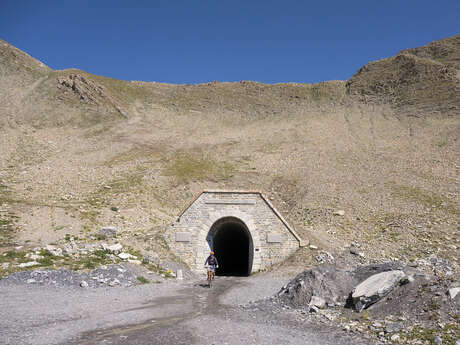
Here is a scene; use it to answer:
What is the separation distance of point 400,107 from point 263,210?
52.1 metres

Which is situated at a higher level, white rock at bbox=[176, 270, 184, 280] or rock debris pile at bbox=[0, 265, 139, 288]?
rock debris pile at bbox=[0, 265, 139, 288]

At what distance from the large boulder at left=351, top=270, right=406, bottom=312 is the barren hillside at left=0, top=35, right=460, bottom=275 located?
766 cm

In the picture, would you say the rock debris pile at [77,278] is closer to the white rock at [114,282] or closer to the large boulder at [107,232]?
the white rock at [114,282]

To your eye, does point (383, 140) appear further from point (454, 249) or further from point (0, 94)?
point (0, 94)

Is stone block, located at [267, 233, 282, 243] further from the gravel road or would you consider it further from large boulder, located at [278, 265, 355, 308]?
large boulder, located at [278, 265, 355, 308]

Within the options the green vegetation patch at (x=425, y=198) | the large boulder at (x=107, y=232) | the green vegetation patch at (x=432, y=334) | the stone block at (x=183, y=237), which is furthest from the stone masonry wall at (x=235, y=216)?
the green vegetation patch at (x=425, y=198)

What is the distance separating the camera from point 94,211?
81.3 ft

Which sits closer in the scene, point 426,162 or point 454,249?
point 454,249

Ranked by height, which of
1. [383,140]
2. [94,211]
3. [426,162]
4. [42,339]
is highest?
[383,140]

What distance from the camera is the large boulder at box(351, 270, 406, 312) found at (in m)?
Result: 9.82

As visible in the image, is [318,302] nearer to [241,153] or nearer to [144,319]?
[144,319]

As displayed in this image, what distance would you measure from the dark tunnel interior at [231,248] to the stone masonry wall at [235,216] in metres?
1.52

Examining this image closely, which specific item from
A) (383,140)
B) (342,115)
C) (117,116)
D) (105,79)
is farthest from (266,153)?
(105,79)

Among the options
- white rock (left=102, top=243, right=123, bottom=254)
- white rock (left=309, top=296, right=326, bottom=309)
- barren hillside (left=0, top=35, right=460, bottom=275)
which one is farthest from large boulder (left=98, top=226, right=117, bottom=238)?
white rock (left=309, top=296, right=326, bottom=309)
